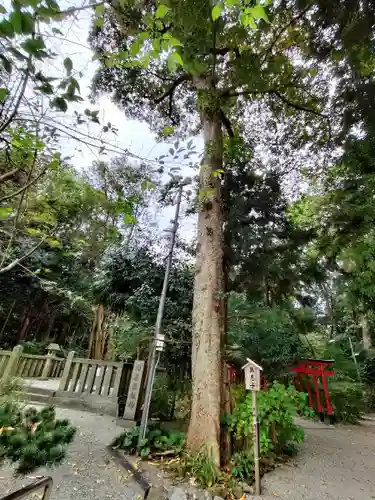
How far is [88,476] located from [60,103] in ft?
→ 12.1

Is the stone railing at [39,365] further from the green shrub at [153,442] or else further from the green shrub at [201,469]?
the green shrub at [201,469]

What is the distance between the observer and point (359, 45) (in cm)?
389

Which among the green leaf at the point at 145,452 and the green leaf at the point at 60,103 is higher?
the green leaf at the point at 60,103

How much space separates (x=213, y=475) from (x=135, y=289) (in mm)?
3528

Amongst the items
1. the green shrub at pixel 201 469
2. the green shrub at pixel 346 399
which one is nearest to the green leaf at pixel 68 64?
the green shrub at pixel 201 469

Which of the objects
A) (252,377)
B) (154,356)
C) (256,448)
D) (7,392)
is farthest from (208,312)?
(7,392)

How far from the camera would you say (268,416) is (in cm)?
357

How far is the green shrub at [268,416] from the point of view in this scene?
346cm

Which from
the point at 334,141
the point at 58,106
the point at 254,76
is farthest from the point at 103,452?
the point at 334,141

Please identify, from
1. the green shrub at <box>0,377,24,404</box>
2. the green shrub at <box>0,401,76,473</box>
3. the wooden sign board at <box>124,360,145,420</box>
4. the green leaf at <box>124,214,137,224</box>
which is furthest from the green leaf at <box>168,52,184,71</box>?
the wooden sign board at <box>124,360,145,420</box>

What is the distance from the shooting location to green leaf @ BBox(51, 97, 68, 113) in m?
1.23

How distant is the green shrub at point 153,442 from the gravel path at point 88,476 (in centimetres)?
27

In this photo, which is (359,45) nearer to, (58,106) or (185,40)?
(185,40)

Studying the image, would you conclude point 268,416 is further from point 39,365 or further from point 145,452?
point 39,365
